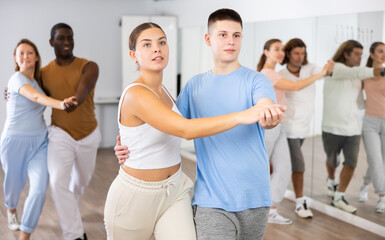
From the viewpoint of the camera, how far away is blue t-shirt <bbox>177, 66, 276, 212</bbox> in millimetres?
1885

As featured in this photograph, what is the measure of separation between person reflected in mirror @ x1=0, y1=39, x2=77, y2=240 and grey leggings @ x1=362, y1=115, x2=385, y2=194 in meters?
2.43

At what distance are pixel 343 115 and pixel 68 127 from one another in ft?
→ 7.58

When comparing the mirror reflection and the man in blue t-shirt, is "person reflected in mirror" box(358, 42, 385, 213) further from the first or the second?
the man in blue t-shirt

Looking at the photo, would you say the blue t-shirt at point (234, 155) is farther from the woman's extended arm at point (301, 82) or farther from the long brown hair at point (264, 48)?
the long brown hair at point (264, 48)

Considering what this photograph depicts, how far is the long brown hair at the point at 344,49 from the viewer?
12.9 ft

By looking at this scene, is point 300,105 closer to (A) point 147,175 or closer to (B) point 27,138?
(B) point 27,138

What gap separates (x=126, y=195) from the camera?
1.96m

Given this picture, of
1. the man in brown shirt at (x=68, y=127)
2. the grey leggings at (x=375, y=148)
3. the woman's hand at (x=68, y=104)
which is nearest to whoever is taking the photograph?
the woman's hand at (x=68, y=104)

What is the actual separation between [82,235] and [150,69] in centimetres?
188

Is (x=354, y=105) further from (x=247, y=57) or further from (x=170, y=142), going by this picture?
(x=170, y=142)

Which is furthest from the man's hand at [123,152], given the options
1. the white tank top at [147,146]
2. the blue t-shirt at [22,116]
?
the blue t-shirt at [22,116]

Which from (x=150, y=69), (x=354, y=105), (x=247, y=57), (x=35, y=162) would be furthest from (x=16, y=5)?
(x=150, y=69)

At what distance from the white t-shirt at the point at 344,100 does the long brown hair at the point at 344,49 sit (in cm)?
5

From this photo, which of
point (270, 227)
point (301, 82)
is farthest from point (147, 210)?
point (301, 82)
